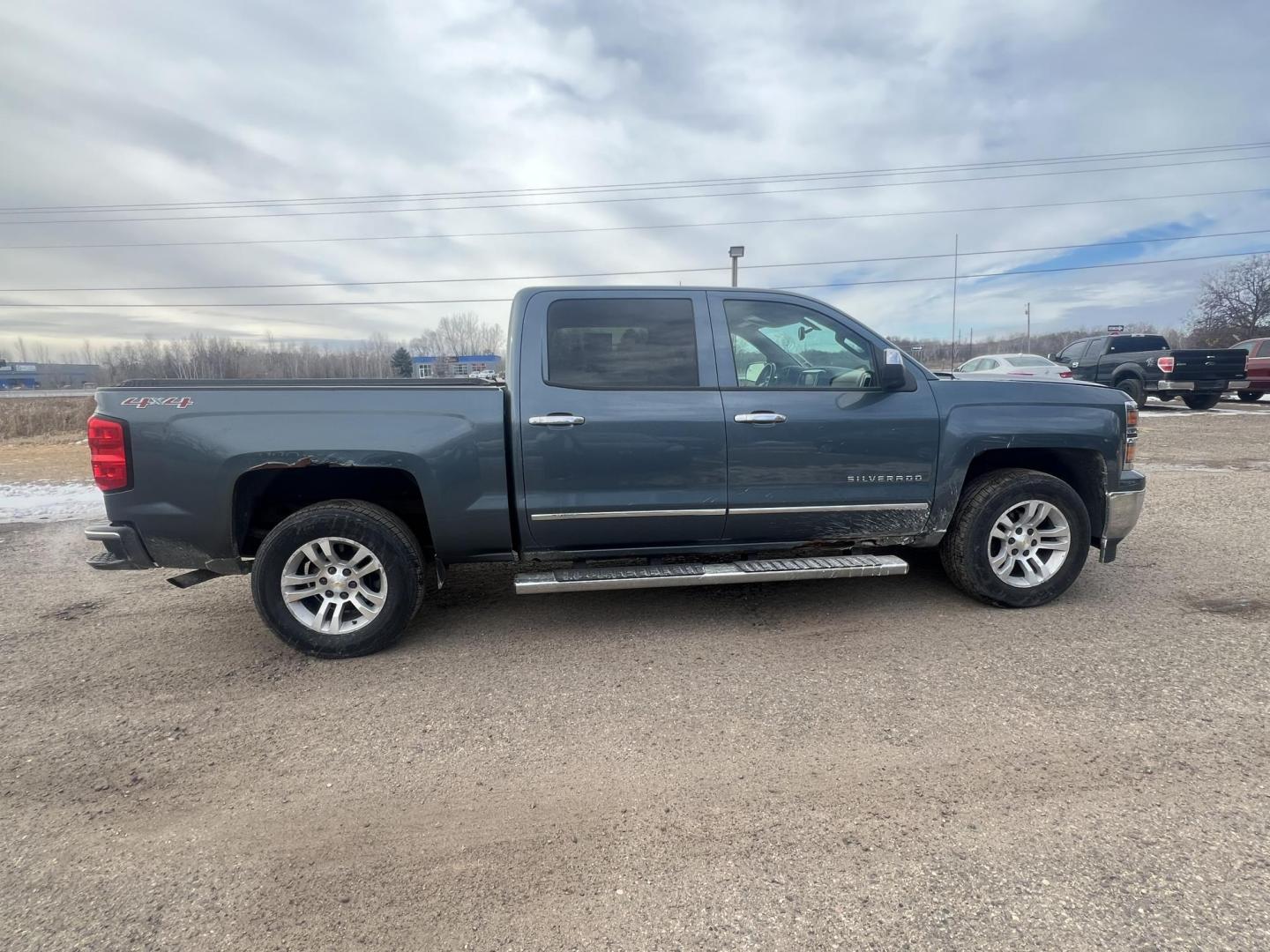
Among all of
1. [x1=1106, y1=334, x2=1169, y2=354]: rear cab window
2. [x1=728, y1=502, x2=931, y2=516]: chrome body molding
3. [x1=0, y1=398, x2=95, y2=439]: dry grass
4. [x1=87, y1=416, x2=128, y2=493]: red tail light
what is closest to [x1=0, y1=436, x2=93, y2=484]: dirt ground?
[x1=0, y1=398, x2=95, y2=439]: dry grass

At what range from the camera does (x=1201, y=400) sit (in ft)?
55.6

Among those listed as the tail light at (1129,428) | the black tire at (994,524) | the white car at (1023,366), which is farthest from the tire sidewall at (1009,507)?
the white car at (1023,366)

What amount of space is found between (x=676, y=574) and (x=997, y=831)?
1.90m

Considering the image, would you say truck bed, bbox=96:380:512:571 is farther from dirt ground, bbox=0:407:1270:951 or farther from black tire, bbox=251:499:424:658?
dirt ground, bbox=0:407:1270:951

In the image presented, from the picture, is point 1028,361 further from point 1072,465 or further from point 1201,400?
point 1072,465

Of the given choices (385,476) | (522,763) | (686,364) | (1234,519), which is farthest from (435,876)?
(1234,519)

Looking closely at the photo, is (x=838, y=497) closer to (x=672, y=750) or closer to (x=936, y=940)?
(x=672, y=750)

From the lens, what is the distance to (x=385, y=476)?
3.84 metres

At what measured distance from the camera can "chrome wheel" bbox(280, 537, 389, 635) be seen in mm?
3533

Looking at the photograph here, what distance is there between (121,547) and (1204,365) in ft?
66.5

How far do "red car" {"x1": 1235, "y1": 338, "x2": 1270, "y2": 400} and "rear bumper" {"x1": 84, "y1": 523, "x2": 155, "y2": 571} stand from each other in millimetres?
22891

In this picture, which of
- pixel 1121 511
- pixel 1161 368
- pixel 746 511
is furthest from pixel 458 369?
pixel 1161 368

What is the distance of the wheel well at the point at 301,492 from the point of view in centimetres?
362

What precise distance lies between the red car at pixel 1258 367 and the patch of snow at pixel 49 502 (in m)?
23.8
